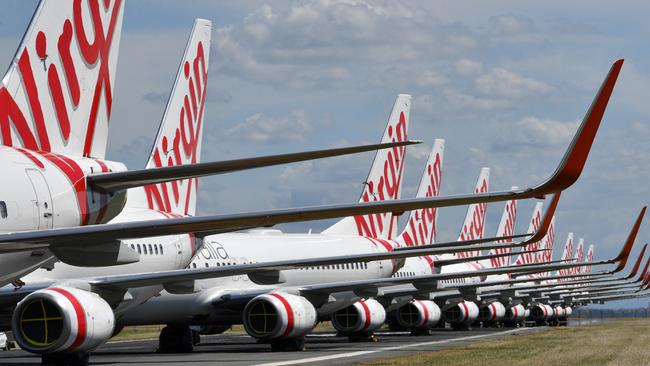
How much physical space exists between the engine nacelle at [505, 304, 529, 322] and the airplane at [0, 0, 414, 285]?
51380mm

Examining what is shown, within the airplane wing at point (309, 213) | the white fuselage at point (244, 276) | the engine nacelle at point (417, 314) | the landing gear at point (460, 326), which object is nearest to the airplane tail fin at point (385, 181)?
the white fuselage at point (244, 276)

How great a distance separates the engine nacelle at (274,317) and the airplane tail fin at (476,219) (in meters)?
38.1

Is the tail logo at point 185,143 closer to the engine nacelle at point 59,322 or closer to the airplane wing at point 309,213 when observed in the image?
the engine nacelle at point 59,322

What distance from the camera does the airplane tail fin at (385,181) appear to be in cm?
3950

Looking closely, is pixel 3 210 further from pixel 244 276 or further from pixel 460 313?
pixel 460 313

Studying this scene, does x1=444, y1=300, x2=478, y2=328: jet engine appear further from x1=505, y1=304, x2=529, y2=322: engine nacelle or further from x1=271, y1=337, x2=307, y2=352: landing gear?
x1=271, y1=337, x2=307, y2=352: landing gear

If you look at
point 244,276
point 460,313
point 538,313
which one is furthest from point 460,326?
point 244,276

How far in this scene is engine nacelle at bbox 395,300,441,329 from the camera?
137 feet

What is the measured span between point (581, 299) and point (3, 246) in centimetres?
9181

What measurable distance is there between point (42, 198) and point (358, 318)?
64.8ft

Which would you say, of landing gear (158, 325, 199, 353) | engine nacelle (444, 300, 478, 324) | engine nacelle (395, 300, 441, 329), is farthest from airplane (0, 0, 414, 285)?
engine nacelle (444, 300, 478, 324)

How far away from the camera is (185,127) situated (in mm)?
27312

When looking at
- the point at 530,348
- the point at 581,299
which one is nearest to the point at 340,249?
the point at 530,348

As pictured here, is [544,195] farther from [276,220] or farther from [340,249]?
[340,249]
